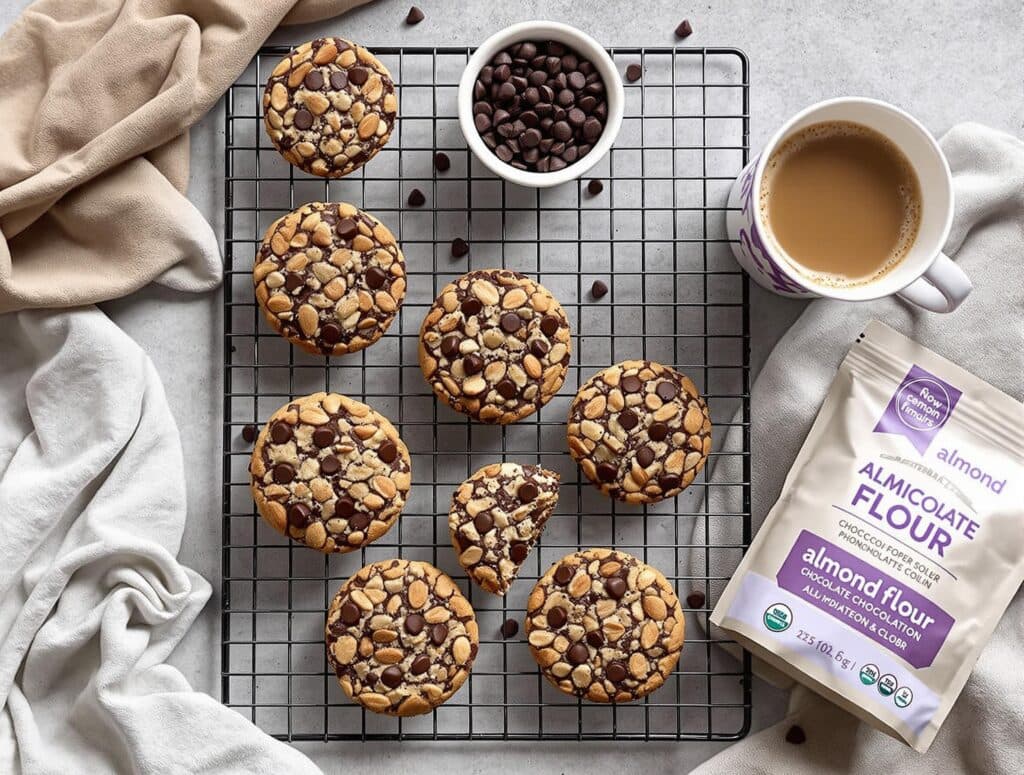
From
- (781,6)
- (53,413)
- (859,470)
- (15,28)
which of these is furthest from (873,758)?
(15,28)

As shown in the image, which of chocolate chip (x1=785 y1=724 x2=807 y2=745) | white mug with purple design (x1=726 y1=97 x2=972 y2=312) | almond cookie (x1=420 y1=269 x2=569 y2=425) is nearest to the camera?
white mug with purple design (x1=726 y1=97 x2=972 y2=312)

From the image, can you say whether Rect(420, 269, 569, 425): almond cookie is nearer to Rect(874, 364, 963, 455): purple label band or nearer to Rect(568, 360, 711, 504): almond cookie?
Rect(568, 360, 711, 504): almond cookie

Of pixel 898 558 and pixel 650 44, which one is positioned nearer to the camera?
pixel 898 558

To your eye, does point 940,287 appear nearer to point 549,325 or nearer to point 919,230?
point 919,230

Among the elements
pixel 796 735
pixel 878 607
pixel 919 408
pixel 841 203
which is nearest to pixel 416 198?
pixel 841 203

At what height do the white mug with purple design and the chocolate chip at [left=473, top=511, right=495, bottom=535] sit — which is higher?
the white mug with purple design

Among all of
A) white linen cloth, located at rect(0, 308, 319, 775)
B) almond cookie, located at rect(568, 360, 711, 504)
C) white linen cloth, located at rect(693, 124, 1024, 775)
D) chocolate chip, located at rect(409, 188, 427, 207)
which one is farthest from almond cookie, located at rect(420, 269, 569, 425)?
white linen cloth, located at rect(0, 308, 319, 775)
